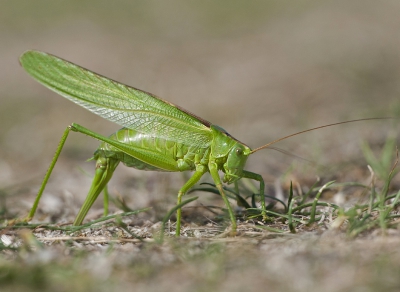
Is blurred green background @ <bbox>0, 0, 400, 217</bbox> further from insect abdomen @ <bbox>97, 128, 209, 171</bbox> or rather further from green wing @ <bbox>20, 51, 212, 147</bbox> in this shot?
green wing @ <bbox>20, 51, 212, 147</bbox>

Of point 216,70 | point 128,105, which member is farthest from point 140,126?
point 216,70

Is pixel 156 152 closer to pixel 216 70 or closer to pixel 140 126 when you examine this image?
pixel 140 126

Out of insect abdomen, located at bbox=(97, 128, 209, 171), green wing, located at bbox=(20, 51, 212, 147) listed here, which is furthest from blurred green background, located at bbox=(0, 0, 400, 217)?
green wing, located at bbox=(20, 51, 212, 147)

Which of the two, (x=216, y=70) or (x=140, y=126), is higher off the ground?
(x=216, y=70)

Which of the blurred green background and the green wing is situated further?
the blurred green background

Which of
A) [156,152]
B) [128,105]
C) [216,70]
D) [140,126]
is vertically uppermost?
[216,70]

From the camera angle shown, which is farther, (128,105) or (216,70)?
(216,70)
